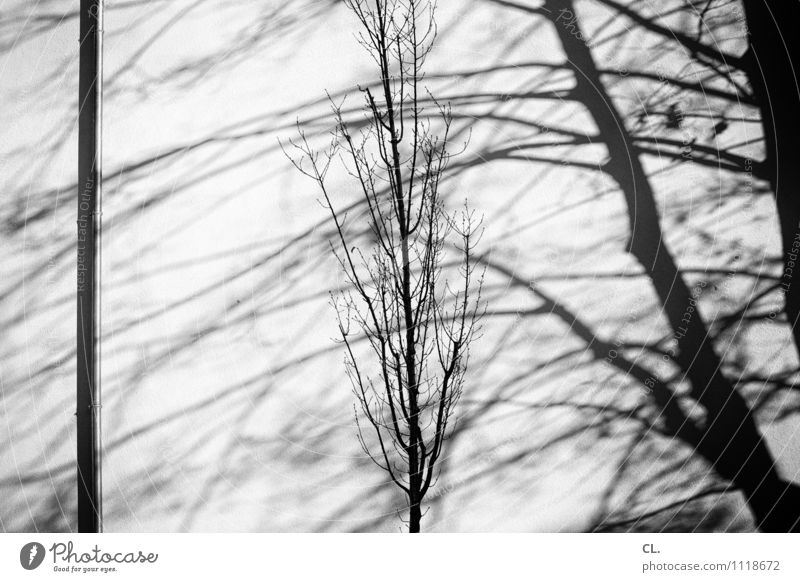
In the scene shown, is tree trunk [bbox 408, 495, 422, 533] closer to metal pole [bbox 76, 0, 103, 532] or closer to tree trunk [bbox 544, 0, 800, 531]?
tree trunk [bbox 544, 0, 800, 531]

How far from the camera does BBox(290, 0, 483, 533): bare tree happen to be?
2.76 meters

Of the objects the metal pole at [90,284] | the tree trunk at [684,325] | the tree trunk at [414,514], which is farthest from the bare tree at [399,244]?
the metal pole at [90,284]

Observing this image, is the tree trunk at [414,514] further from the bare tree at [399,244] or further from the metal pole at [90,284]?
the metal pole at [90,284]

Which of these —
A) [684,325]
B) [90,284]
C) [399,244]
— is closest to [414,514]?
[399,244]

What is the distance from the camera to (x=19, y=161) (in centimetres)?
284

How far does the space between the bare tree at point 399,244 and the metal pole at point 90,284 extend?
0.82 m

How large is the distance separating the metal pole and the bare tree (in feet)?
2.68

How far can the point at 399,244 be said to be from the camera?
2801 millimetres

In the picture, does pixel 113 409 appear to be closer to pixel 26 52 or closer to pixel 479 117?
pixel 26 52

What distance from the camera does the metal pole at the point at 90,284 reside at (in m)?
2.79

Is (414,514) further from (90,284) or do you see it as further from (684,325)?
(90,284)

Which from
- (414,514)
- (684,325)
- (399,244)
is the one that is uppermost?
(399,244)

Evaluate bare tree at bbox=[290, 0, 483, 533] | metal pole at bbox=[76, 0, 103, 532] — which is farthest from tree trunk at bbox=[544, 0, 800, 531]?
metal pole at bbox=[76, 0, 103, 532]

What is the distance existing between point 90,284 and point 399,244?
1231 millimetres
